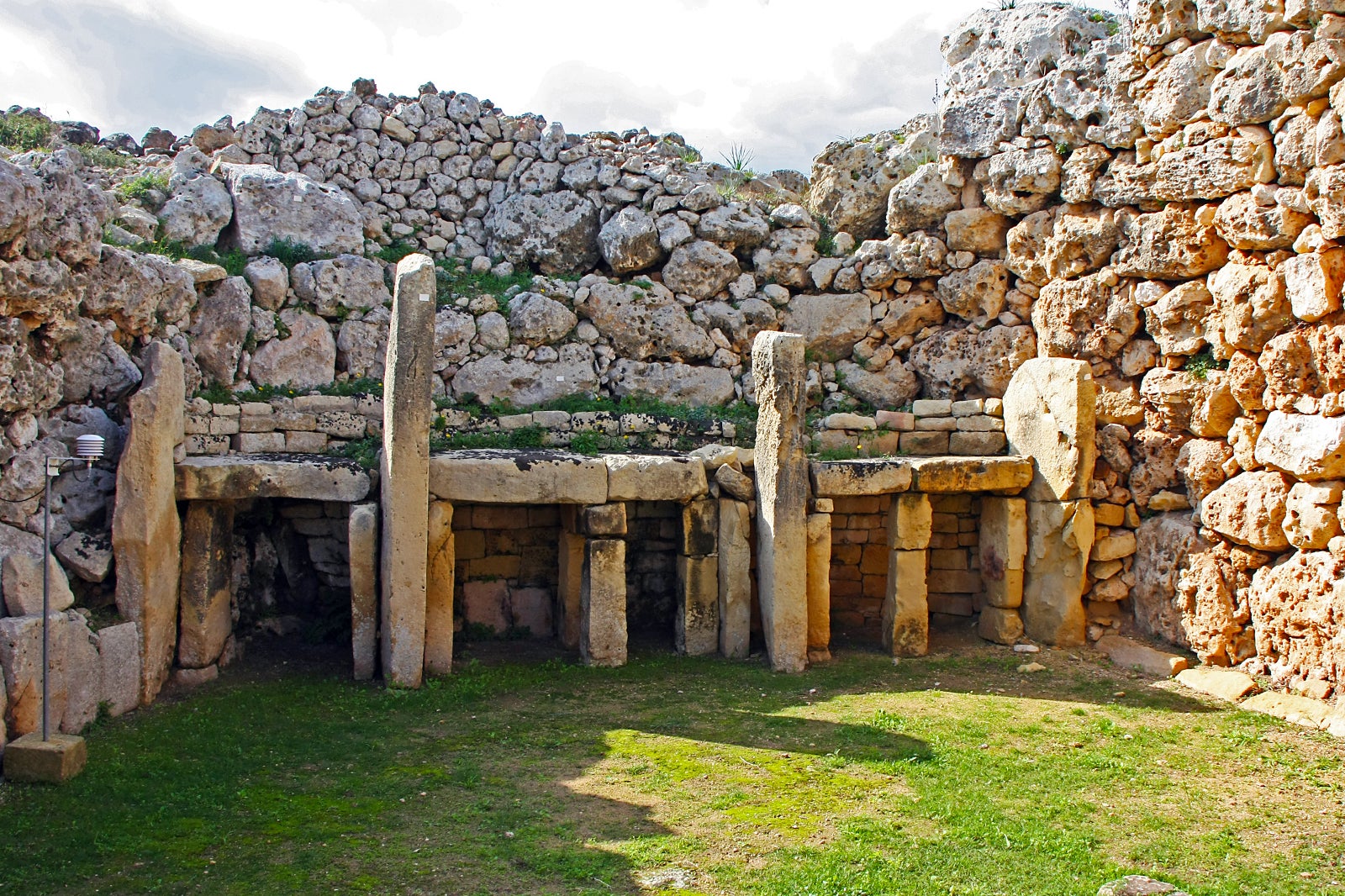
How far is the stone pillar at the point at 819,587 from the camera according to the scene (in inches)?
444

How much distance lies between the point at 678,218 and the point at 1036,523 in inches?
241

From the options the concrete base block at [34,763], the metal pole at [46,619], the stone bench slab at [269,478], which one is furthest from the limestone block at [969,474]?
the concrete base block at [34,763]

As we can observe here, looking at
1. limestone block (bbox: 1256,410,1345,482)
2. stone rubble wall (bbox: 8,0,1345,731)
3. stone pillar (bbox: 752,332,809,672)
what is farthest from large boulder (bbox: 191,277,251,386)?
limestone block (bbox: 1256,410,1345,482)

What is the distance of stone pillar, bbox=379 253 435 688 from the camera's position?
32.3 ft

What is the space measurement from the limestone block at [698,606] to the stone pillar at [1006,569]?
3142 millimetres

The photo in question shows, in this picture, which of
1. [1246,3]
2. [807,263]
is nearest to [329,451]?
[807,263]

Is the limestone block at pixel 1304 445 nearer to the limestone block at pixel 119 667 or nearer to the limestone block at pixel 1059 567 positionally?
the limestone block at pixel 1059 567

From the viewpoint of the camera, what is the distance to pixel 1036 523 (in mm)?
11922

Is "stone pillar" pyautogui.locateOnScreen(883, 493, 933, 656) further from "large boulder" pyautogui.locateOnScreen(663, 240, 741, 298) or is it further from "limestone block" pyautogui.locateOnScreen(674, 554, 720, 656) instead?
"large boulder" pyautogui.locateOnScreen(663, 240, 741, 298)

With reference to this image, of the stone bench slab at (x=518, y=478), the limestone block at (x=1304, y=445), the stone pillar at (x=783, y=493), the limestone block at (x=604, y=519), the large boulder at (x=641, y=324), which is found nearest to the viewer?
the limestone block at (x=1304, y=445)

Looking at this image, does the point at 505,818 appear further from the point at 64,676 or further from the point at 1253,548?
the point at 1253,548

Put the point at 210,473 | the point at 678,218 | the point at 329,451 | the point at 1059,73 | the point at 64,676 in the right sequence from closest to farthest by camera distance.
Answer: the point at 64,676, the point at 210,473, the point at 329,451, the point at 1059,73, the point at 678,218

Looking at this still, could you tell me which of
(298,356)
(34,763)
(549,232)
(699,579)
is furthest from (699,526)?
(34,763)

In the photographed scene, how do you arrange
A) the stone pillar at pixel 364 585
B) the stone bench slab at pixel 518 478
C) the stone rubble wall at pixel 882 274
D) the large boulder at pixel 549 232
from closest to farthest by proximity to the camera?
the stone rubble wall at pixel 882 274
the stone pillar at pixel 364 585
the stone bench slab at pixel 518 478
the large boulder at pixel 549 232
